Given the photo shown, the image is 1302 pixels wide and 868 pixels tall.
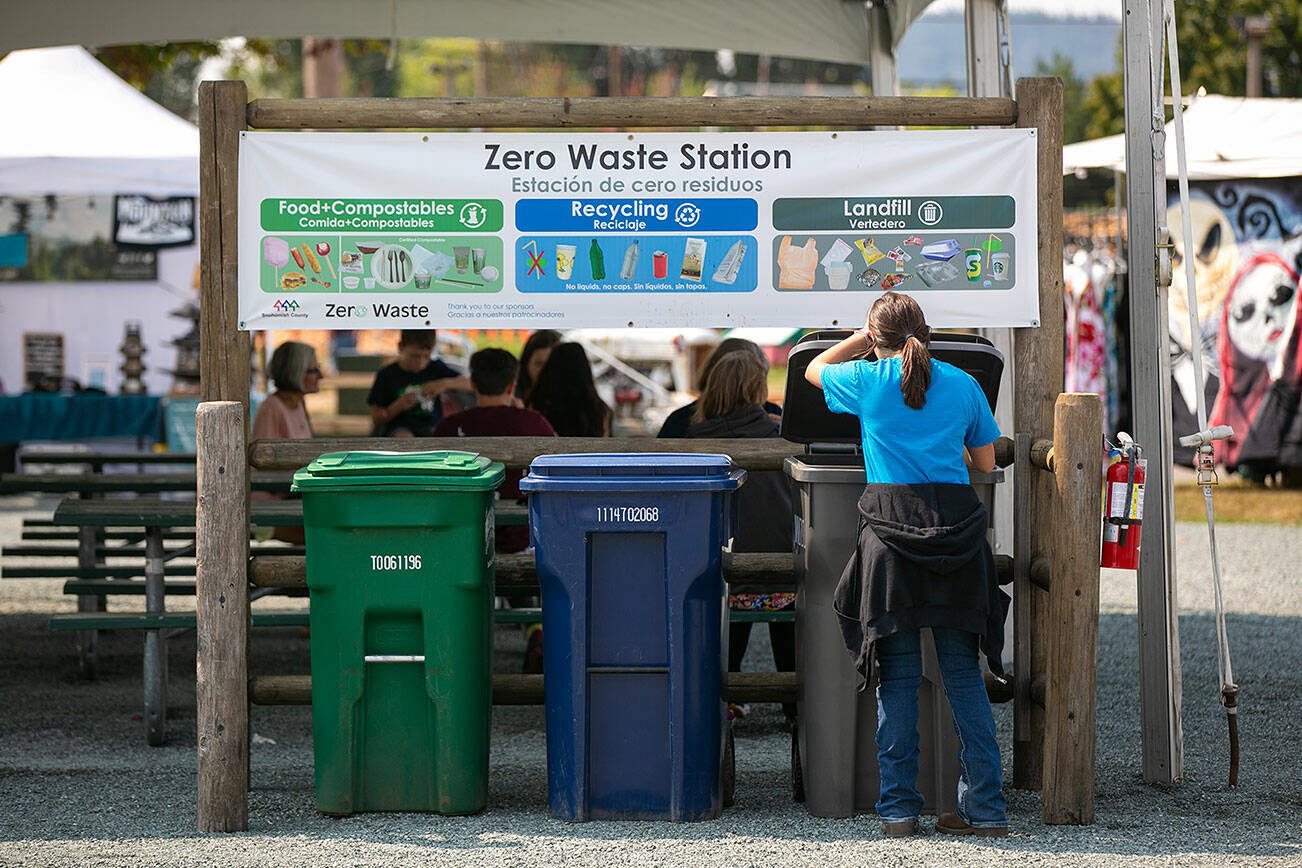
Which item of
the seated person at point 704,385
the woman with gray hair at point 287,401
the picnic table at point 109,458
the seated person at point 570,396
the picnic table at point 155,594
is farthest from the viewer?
the picnic table at point 109,458

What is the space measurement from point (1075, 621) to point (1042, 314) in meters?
1.08

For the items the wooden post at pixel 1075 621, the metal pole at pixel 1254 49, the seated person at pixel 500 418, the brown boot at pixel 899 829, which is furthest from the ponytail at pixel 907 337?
the metal pole at pixel 1254 49

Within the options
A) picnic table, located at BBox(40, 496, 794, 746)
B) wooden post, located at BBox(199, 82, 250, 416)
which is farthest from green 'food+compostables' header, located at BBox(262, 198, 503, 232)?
picnic table, located at BBox(40, 496, 794, 746)

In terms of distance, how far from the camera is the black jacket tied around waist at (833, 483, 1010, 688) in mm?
4797

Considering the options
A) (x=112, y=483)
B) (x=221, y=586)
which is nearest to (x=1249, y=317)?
(x=112, y=483)

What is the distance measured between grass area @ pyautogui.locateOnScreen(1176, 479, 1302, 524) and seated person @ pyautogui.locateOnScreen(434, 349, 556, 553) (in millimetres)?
7950

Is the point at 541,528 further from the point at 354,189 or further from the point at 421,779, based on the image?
the point at 354,189

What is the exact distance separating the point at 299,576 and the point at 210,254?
3.72 ft

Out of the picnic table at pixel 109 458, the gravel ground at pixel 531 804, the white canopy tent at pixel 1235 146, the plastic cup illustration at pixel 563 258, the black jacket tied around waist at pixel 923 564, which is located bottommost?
the gravel ground at pixel 531 804

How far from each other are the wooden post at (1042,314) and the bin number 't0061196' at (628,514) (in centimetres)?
136

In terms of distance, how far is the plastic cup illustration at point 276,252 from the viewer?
17.8ft

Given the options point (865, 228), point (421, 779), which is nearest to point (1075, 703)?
point (865, 228)

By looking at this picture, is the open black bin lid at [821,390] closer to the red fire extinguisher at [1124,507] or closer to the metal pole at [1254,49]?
the red fire extinguisher at [1124,507]

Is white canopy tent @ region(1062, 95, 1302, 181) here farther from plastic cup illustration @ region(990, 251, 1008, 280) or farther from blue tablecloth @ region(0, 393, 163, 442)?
blue tablecloth @ region(0, 393, 163, 442)
